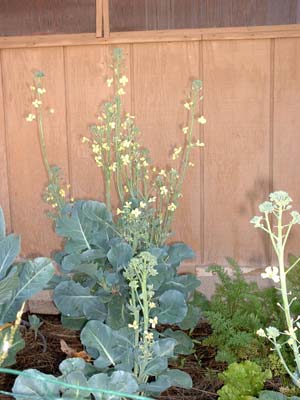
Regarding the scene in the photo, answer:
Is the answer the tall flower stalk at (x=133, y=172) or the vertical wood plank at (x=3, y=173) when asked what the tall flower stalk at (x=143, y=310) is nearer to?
the tall flower stalk at (x=133, y=172)

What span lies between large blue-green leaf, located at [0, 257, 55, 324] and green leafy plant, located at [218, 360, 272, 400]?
64 cm

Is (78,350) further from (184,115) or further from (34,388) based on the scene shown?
(184,115)

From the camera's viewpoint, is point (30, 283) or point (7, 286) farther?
point (30, 283)

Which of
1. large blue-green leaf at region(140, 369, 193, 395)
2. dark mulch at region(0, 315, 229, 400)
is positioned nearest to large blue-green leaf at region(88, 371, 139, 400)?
large blue-green leaf at region(140, 369, 193, 395)

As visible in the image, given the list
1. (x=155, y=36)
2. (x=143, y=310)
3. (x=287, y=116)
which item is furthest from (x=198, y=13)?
(x=143, y=310)

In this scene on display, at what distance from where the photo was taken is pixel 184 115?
8.73 feet

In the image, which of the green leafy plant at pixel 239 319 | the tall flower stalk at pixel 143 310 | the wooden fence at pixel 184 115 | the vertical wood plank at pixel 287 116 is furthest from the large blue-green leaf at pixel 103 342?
the vertical wood plank at pixel 287 116

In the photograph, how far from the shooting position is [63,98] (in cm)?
271

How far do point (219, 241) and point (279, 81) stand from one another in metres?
0.73

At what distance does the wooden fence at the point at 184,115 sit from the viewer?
258 cm

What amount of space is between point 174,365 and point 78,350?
14.6 inches

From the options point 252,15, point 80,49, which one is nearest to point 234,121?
point 252,15

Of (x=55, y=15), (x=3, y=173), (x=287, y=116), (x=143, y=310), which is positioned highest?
(x=55, y=15)

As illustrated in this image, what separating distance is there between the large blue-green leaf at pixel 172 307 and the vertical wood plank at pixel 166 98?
729 mm
